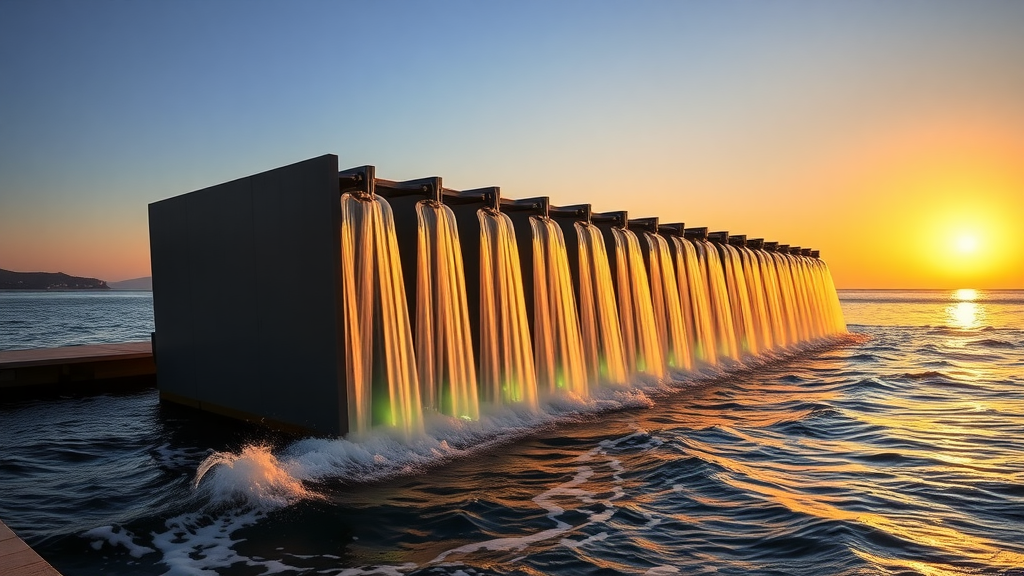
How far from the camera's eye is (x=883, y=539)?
6828mm

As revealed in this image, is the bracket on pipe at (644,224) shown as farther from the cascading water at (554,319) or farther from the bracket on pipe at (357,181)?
the bracket on pipe at (357,181)

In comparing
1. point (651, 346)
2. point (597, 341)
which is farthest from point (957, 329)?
point (597, 341)

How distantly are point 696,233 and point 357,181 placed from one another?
16.4 metres

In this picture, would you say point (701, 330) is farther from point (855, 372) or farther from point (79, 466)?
point (79, 466)

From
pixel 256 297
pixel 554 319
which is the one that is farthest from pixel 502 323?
pixel 256 297

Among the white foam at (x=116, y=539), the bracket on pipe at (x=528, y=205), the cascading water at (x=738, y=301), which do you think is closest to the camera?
the white foam at (x=116, y=539)

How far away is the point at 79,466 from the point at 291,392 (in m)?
3.56

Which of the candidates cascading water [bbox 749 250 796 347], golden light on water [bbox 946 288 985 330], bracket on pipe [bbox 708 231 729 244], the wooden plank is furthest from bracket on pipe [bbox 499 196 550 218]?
golden light on water [bbox 946 288 985 330]

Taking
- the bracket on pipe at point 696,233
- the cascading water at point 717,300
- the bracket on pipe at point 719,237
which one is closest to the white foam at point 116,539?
the bracket on pipe at point 696,233

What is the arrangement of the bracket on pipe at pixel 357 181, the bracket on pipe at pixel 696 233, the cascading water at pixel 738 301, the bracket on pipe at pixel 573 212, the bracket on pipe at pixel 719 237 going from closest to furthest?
the bracket on pipe at pixel 357 181 < the bracket on pipe at pixel 573 212 < the bracket on pipe at pixel 696 233 < the cascading water at pixel 738 301 < the bracket on pipe at pixel 719 237

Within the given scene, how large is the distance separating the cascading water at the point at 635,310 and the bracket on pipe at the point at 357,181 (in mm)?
9282

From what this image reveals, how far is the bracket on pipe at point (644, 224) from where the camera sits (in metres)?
20.2

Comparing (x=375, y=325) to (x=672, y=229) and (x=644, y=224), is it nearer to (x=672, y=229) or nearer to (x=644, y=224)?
(x=644, y=224)

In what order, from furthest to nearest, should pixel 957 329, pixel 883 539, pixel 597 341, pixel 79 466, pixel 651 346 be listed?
pixel 957 329, pixel 651 346, pixel 597 341, pixel 79 466, pixel 883 539
